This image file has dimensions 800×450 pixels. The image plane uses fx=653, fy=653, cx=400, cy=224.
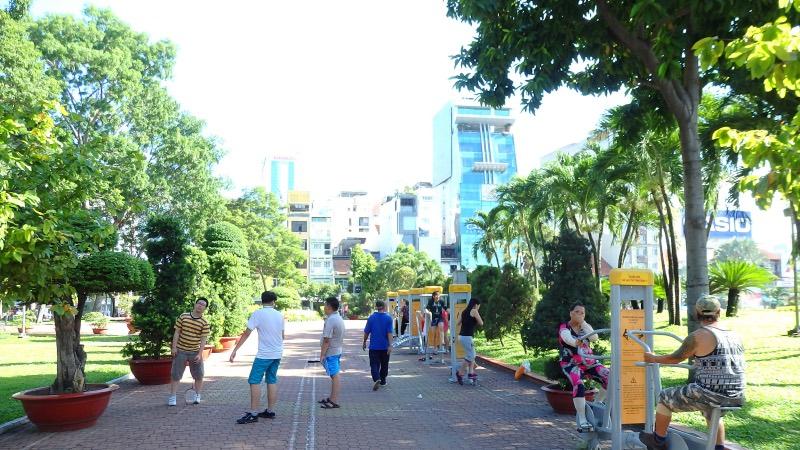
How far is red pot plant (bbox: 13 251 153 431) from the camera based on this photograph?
27.3 feet

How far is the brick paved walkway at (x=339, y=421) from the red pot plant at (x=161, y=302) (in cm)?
48

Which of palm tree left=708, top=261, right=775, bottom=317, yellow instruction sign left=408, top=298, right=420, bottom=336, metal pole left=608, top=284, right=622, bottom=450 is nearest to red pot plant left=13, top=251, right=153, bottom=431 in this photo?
metal pole left=608, top=284, right=622, bottom=450

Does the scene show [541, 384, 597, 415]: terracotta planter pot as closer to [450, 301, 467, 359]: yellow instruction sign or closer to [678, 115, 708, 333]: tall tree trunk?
[678, 115, 708, 333]: tall tree trunk

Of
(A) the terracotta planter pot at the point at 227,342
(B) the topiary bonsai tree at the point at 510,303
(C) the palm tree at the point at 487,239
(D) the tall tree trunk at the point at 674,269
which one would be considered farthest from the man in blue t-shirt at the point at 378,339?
(C) the palm tree at the point at 487,239

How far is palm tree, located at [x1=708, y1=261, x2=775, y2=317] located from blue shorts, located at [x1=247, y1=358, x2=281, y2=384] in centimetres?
2400

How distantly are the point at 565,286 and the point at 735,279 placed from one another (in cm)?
1938

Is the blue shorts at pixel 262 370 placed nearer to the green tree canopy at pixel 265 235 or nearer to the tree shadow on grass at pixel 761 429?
the tree shadow on grass at pixel 761 429

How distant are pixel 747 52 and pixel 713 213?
25.0 metres

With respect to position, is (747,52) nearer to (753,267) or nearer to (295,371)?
(295,371)

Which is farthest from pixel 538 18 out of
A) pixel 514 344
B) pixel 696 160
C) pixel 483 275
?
pixel 483 275

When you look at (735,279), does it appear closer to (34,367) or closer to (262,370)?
(262,370)

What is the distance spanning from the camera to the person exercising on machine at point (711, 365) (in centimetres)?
517

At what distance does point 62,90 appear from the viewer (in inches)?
1023

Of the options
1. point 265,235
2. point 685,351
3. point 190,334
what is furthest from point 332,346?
point 265,235
